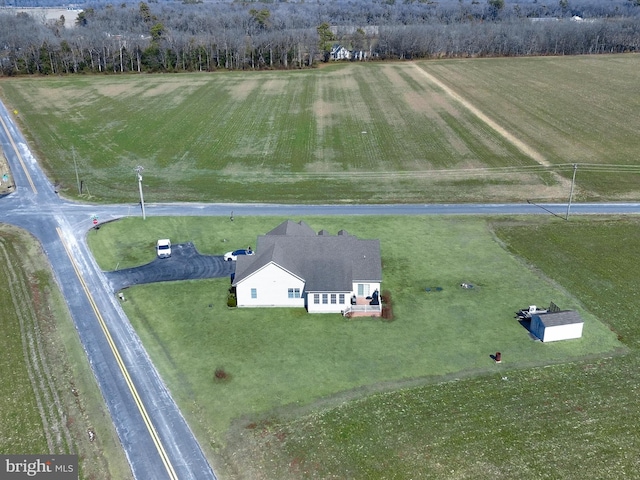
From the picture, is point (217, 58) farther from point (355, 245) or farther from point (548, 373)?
point (548, 373)

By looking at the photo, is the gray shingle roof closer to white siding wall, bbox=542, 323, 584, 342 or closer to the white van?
the white van

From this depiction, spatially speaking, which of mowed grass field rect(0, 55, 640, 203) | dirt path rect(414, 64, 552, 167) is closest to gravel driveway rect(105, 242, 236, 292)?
mowed grass field rect(0, 55, 640, 203)

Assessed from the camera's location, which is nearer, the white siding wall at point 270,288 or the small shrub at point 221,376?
the small shrub at point 221,376

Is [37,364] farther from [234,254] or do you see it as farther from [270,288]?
[234,254]

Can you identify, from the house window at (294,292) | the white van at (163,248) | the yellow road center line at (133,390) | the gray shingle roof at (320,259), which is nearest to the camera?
the yellow road center line at (133,390)

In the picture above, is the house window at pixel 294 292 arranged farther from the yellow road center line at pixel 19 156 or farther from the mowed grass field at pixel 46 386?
the yellow road center line at pixel 19 156

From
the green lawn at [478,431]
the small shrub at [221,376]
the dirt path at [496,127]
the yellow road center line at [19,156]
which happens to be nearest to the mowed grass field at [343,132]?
the dirt path at [496,127]

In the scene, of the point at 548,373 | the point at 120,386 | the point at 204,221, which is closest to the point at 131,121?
the point at 204,221
